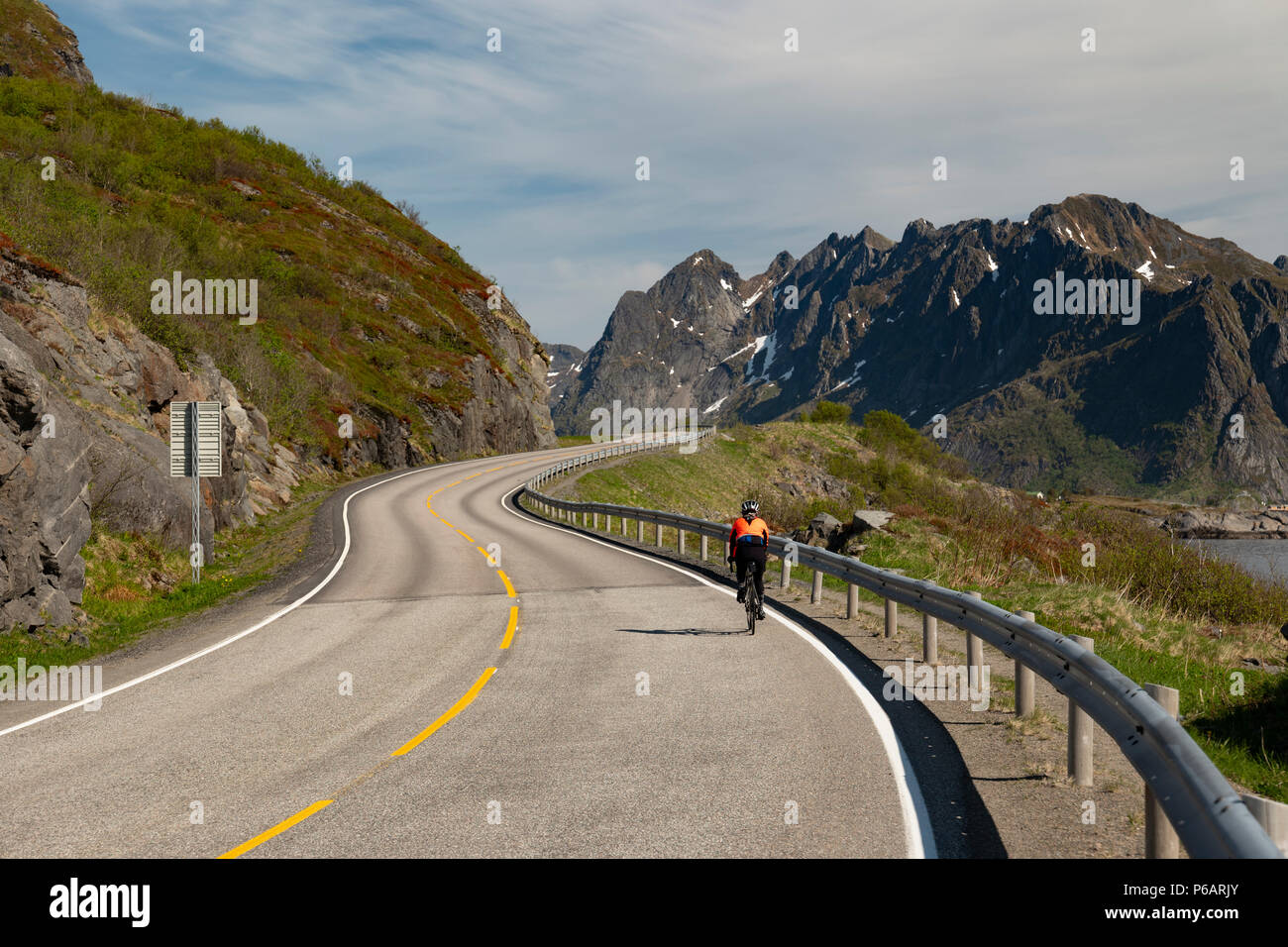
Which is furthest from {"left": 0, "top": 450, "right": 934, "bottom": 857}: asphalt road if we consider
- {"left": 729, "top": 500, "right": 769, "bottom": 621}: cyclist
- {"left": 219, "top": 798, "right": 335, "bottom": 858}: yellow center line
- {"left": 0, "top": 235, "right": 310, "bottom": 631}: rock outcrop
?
{"left": 0, "top": 235, "right": 310, "bottom": 631}: rock outcrop

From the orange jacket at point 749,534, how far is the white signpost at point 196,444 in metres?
10.5

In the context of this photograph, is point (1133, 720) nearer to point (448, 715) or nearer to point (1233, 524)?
point (448, 715)

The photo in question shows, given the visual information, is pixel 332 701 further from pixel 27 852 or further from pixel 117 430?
pixel 117 430

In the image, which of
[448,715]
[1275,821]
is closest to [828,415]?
[448,715]

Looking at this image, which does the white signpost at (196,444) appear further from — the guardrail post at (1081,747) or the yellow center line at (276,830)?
the guardrail post at (1081,747)

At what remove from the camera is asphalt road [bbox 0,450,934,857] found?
5.36 meters

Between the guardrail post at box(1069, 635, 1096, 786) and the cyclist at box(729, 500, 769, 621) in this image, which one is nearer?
the guardrail post at box(1069, 635, 1096, 786)

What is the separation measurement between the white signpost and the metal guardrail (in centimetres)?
1291

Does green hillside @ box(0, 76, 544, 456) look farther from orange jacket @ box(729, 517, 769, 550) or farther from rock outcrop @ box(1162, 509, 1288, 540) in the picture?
rock outcrop @ box(1162, 509, 1288, 540)

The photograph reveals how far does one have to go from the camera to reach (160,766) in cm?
695

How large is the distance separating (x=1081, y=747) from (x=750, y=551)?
6824 millimetres

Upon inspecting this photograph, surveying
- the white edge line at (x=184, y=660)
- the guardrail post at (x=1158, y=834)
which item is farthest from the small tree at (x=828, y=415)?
the guardrail post at (x=1158, y=834)
